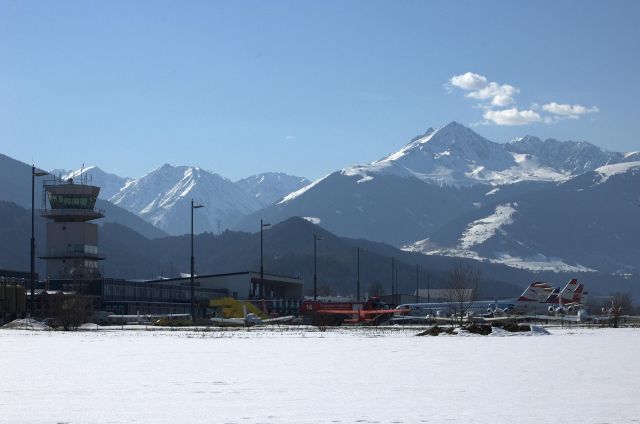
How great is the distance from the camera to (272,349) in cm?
4588

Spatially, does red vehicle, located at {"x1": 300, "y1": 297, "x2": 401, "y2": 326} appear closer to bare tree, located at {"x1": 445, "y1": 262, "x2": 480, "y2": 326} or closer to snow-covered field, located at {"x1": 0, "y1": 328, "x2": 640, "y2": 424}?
bare tree, located at {"x1": 445, "y1": 262, "x2": 480, "y2": 326}

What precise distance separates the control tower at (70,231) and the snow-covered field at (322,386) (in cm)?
11580

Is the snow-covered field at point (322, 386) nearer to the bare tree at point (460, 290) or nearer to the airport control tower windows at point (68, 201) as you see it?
the bare tree at point (460, 290)

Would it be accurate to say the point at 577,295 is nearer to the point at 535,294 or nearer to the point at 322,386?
the point at 535,294

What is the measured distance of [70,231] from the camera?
15912 cm

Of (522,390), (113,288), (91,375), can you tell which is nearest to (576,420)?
(522,390)

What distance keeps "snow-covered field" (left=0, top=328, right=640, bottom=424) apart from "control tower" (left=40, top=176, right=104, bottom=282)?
11580 centimetres

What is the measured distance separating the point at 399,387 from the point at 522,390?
329 centimetres

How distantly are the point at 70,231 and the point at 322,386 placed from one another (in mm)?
138548

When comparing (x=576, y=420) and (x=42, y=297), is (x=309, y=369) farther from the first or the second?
(x=42, y=297)

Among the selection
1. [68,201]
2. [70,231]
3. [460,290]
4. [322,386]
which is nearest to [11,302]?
[460,290]

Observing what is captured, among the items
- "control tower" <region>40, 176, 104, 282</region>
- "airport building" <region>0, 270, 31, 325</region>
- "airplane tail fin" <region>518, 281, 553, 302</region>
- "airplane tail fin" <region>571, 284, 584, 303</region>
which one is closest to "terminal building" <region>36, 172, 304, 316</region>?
"control tower" <region>40, 176, 104, 282</region>

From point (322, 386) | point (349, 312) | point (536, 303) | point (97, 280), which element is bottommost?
point (322, 386)

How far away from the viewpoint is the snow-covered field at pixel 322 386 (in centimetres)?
2094
